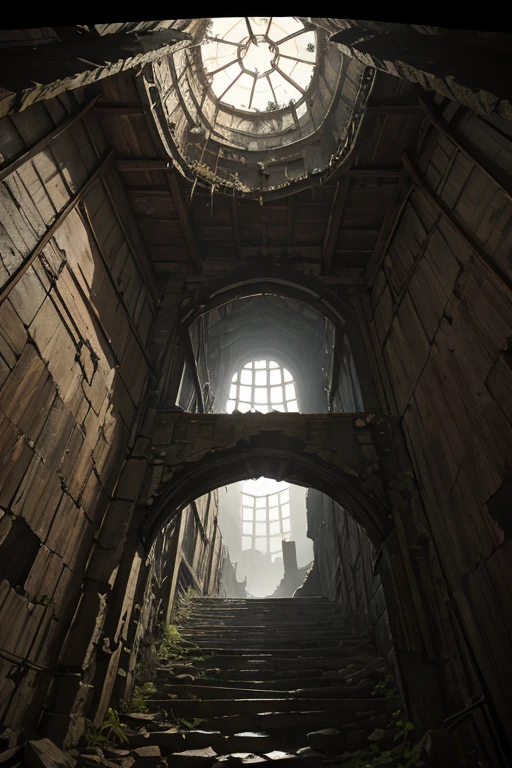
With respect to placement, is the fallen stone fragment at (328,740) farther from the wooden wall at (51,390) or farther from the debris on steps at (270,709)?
the wooden wall at (51,390)

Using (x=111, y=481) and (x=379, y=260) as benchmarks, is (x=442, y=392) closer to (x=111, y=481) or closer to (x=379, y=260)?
(x=379, y=260)

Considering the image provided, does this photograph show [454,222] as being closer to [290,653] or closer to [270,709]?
[270,709]

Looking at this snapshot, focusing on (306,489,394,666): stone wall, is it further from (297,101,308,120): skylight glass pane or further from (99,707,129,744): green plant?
(297,101,308,120): skylight glass pane

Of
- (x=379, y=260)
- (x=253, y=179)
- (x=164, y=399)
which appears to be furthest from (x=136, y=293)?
(x=379, y=260)

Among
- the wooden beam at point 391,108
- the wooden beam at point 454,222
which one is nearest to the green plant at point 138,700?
the wooden beam at point 454,222

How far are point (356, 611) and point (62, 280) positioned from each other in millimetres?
7261

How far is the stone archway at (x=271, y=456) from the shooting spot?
19.2 ft

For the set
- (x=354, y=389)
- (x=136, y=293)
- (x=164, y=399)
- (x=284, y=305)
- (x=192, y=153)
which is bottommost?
(x=164, y=399)

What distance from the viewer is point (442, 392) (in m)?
4.73

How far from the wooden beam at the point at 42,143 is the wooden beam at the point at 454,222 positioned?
465 cm

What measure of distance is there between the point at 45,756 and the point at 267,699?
2.81 metres

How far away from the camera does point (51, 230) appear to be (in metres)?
4.29

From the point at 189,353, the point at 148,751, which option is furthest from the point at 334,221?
the point at 148,751

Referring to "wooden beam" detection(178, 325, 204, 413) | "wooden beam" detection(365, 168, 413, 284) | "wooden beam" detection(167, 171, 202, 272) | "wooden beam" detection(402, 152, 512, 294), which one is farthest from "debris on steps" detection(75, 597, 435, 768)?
"wooden beam" detection(167, 171, 202, 272)
